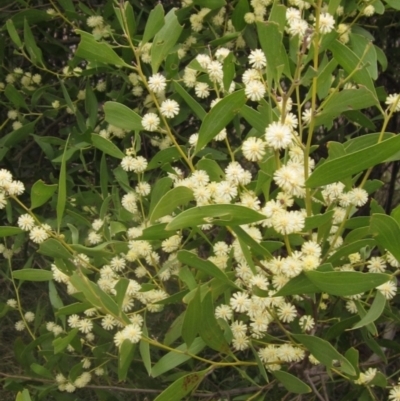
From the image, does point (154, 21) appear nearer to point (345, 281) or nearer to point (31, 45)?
point (345, 281)

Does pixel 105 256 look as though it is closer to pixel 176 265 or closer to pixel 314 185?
pixel 176 265

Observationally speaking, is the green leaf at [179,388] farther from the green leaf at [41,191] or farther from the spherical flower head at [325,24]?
the spherical flower head at [325,24]

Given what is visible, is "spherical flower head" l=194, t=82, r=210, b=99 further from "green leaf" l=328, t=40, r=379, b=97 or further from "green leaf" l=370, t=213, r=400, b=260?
"green leaf" l=370, t=213, r=400, b=260

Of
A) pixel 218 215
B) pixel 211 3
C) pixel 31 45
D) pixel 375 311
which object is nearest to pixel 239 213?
pixel 218 215

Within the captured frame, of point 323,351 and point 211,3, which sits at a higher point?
point 211,3

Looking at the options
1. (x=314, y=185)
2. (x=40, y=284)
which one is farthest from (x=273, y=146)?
(x=40, y=284)
